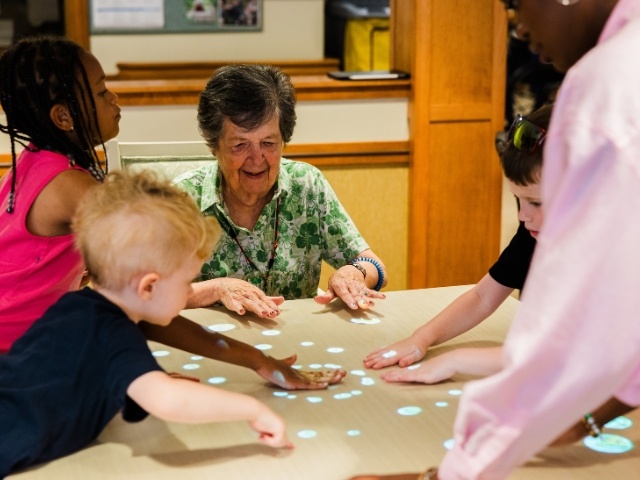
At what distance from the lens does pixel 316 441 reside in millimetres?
1558

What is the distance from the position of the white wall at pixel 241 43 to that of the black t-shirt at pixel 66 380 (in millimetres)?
4884

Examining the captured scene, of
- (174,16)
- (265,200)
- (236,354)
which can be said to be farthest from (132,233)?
(174,16)

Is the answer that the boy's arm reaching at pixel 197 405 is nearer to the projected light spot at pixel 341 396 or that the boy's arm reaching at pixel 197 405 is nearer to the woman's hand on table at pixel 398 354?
the projected light spot at pixel 341 396

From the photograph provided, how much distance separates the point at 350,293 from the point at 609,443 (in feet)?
2.98

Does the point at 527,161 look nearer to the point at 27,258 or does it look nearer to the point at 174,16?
the point at 27,258

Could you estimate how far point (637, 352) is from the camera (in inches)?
40.5

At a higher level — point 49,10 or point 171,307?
point 49,10

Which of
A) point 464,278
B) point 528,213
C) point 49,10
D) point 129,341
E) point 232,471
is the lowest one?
point 464,278

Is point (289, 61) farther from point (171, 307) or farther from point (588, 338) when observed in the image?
point (588, 338)

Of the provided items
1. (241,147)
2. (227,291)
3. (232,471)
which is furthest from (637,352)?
(241,147)

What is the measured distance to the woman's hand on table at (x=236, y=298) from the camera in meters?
2.22

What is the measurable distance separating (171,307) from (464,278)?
2.92 m

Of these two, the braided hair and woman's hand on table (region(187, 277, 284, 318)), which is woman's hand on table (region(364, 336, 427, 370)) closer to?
woman's hand on table (region(187, 277, 284, 318))

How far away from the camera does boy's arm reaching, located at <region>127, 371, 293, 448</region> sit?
4.76 feet
